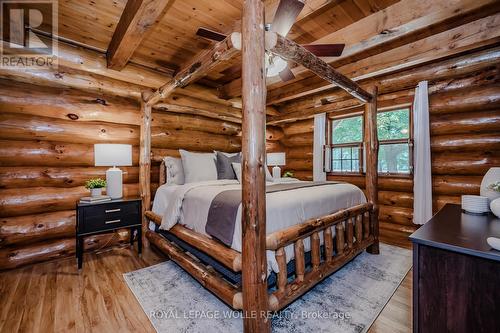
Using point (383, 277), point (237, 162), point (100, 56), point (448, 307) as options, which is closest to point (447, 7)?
point (448, 307)

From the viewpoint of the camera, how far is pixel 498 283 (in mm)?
1005

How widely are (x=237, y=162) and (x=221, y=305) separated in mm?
2101

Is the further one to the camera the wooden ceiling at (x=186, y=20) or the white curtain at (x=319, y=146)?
the white curtain at (x=319, y=146)

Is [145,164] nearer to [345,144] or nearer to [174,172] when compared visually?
[174,172]

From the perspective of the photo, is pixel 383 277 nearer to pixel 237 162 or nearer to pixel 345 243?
pixel 345 243

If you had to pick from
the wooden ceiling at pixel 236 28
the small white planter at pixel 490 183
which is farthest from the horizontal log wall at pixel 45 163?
the small white planter at pixel 490 183

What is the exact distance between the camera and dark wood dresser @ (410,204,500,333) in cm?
102

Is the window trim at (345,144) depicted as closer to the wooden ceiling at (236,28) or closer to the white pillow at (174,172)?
the wooden ceiling at (236,28)

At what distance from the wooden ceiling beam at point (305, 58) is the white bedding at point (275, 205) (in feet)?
3.88

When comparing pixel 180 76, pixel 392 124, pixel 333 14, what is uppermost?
pixel 333 14

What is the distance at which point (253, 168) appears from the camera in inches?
56.4

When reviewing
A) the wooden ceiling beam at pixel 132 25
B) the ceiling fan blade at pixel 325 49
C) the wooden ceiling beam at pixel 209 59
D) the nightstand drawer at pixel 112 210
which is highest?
the wooden ceiling beam at pixel 132 25

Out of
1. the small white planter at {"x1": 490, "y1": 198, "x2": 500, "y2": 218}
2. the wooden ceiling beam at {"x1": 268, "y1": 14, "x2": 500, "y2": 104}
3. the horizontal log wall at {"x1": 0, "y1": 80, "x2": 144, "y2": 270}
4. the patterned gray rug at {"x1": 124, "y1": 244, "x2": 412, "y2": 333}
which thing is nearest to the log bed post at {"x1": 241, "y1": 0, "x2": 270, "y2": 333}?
the patterned gray rug at {"x1": 124, "y1": 244, "x2": 412, "y2": 333}

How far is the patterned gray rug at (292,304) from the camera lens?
65.7 inches
